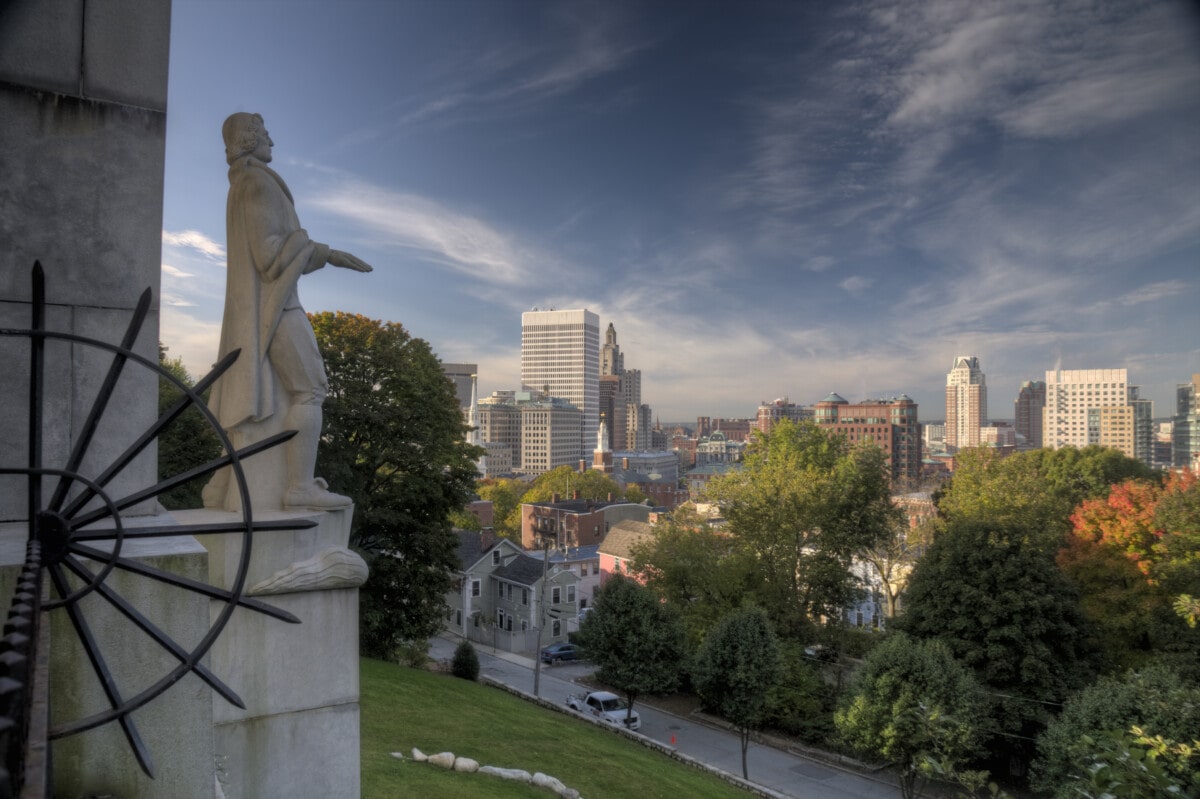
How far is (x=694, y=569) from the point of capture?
30.0 meters

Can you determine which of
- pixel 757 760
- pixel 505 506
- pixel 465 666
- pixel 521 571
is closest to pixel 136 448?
pixel 465 666

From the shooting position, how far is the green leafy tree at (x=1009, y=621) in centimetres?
2236

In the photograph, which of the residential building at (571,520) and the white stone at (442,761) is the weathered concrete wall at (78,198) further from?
A: the residential building at (571,520)

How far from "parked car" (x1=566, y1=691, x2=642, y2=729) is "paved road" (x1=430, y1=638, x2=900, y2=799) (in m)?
0.81

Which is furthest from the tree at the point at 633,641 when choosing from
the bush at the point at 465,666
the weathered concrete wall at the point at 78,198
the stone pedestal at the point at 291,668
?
the weathered concrete wall at the point at 78,198

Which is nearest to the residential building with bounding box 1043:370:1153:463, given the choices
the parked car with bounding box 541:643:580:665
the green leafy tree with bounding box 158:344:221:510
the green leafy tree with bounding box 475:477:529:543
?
the green leafy tree with bounding box 475:477:529:543

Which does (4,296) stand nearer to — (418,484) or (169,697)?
(169,697)

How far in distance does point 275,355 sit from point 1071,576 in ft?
94.7

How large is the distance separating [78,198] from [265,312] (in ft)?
4.49

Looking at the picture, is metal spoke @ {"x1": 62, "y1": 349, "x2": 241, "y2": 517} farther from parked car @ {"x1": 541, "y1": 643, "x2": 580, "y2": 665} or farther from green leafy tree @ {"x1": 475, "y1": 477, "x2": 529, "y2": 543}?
green leafy tree @ {"x1": 475, "y1": 477, "x2": 529, "y2": 543}

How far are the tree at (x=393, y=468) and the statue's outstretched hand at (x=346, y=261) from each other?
13.6 metres

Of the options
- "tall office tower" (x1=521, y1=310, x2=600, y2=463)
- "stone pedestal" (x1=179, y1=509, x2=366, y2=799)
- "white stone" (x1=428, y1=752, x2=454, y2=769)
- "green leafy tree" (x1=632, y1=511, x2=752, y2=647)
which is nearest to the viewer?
"stone pedestal" (x1=179, y1=509, x2=366, y2=799)

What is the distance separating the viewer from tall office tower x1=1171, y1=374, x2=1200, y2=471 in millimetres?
103312

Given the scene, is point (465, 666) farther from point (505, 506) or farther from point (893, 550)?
point (505, 506)
